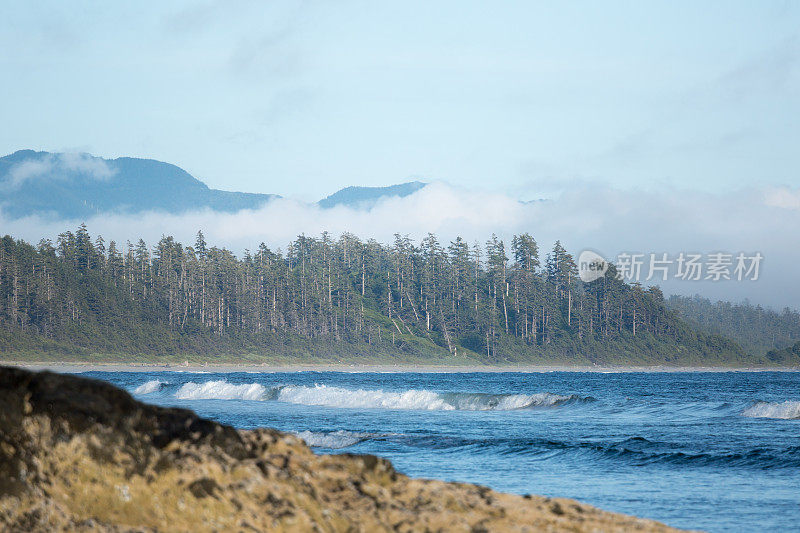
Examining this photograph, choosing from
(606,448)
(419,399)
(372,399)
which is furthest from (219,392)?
(606,448)

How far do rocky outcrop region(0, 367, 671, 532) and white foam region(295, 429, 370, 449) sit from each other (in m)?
17.1

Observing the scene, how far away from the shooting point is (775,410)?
122ft

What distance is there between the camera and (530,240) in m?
194

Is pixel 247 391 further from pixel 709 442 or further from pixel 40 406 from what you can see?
pixel 40 406

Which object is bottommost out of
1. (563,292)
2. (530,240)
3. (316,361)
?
(316,361)

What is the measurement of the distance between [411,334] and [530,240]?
40.8 metres

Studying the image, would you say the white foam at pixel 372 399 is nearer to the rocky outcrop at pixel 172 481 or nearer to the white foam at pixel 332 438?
the white foam at pixel 332 438

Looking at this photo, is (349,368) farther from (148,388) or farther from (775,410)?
(775,410)

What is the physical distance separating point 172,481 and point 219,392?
182 ft

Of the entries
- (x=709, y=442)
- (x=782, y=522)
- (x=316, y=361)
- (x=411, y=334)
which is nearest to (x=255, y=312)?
(x=316, y=361)

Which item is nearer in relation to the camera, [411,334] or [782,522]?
[782,522]

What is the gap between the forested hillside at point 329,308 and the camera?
141000 mm

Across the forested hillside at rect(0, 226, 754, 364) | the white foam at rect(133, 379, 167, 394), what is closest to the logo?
the forested hillside at rect(0, 226, 754, 364)

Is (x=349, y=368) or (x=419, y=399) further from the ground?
(x=419, y=399)
